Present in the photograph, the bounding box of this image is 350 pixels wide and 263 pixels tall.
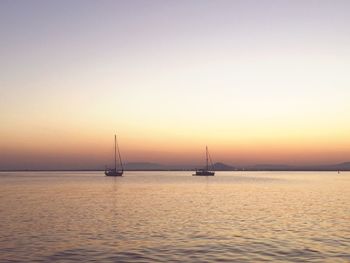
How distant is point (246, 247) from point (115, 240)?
10.0 m

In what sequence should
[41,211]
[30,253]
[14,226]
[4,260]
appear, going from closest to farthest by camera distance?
[4,260]
[30,253]
[14,226]
[41,211]

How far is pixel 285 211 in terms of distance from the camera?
178ft

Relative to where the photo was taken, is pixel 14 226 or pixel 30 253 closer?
pixel 30 253

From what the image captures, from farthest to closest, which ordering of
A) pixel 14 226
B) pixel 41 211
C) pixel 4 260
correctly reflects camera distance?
pixel 41 211, pixel 14 226, pixel 4 260

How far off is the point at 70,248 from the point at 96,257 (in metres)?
3.84

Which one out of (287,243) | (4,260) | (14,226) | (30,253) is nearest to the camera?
(4,260)

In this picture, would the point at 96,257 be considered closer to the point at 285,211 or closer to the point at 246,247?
A: the point at 246,247

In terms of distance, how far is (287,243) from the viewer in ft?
101

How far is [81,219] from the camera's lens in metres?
45.8

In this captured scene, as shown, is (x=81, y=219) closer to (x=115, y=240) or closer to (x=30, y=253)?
(x=115, y=240)

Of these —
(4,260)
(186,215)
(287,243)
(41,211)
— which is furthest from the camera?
(41,211)

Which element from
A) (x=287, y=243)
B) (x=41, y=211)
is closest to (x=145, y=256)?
(x=287, y=243)

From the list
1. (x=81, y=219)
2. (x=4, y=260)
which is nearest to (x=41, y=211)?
(x=81, y=219)

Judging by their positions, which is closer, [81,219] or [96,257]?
[96,257]
